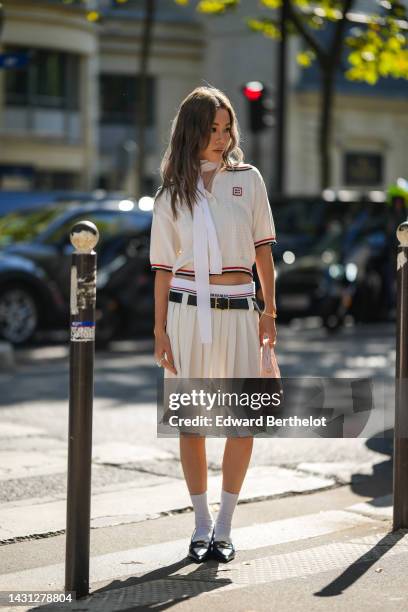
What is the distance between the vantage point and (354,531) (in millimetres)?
→ 5840

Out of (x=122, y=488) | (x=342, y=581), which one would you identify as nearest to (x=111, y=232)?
(x=122, y=488)

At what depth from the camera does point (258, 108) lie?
19500 millimetres

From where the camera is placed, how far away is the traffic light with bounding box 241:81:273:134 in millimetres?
19469

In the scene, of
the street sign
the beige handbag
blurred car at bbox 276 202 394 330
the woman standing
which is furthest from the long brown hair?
blurred car at bbox 276 202 394 330

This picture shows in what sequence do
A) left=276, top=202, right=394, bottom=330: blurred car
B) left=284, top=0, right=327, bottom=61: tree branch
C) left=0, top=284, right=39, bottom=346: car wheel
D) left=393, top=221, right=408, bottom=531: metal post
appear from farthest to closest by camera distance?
left=284, top=0, right=327, bottom=61: tree branch
left=276, top=202, right=394, bottom=330: blurred car
left=0, top=284, right=39, bottom=346: car wheel
left=393, top=221, right=408, bottom=531: metal post

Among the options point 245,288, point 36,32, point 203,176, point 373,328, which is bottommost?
point 373,328

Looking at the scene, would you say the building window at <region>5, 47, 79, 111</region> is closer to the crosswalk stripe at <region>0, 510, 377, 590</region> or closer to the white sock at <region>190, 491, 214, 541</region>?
the crosswalk stripe at <region>0, 510, 377, 590</region>

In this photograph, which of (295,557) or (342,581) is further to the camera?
(295,557)

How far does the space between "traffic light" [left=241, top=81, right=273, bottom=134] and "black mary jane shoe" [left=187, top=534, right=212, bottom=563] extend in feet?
48.0

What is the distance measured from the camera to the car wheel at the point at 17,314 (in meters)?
14.7

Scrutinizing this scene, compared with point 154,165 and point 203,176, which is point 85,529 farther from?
point 154,165

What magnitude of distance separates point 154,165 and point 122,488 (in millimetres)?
36437

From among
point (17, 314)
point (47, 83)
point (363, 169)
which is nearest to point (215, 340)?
point (17, 314)

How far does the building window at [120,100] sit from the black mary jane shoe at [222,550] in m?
38.3
